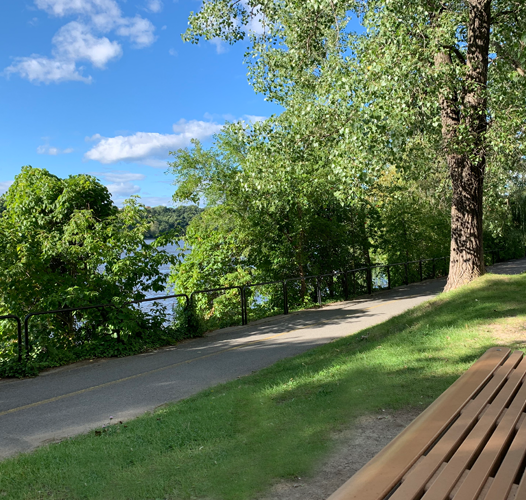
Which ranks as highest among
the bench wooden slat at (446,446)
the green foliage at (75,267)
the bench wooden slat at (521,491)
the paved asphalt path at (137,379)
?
the green foliage at (75,267)

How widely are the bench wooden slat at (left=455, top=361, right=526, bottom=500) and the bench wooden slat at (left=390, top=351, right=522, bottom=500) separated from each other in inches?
5.7

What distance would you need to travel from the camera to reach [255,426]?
469 cm

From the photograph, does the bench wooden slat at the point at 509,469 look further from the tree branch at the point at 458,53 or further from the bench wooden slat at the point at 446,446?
the tree branch at the point at 458,53

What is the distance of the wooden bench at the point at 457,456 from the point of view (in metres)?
2.18

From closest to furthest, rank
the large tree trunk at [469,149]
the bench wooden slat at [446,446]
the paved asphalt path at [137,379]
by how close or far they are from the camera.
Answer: the bench wooden slat at [446,446]
the paved asphalt path at [137,379]
the large tree trunk at [469,149]

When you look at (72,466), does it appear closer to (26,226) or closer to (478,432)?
(478,432)

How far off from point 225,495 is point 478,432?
167 centimetres

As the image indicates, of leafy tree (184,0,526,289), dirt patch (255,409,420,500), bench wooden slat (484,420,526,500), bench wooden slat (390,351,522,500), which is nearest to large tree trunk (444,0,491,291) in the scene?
leafy tree (184,0,526,289)

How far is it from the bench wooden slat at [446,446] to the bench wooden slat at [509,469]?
251 millimetres

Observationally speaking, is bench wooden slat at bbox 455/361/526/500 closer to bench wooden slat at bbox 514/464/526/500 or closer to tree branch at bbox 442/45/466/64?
bench wooden slat at bbox 514/464/526/500

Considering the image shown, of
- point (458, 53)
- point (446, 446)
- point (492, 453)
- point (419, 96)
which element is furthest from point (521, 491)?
point (458, 53)

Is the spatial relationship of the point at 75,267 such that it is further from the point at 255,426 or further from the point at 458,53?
the point at 458,53

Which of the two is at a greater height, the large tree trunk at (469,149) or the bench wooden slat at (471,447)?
the large tree trunk at (469,149)

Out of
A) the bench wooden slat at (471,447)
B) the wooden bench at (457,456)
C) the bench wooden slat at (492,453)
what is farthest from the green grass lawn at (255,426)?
the bench wooden slat at (492,453)
